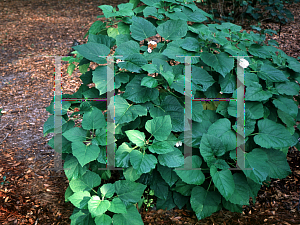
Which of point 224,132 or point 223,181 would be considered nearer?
point 223,181

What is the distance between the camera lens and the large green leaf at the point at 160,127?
61.6 inches

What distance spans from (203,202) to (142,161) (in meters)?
0.59

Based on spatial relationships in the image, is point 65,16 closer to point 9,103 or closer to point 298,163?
point 9,103

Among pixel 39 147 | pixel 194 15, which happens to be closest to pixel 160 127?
pixel 194 15

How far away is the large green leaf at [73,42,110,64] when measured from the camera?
A: 5.29ft

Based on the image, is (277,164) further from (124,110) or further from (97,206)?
(97,206)

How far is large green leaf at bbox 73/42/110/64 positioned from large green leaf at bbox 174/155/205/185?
850mm

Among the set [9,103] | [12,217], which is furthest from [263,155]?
[9,103]

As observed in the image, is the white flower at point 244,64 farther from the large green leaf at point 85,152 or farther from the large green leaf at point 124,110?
the large green leaf at point 85,152

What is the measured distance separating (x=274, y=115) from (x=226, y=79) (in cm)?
46

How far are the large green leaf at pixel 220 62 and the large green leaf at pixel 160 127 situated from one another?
450 millimetres

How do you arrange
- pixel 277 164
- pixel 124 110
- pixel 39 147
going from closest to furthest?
pixel 124 110, pixel 277 164, pixel 39 147

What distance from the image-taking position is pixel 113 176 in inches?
89.0

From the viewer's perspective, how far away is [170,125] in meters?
1.56
